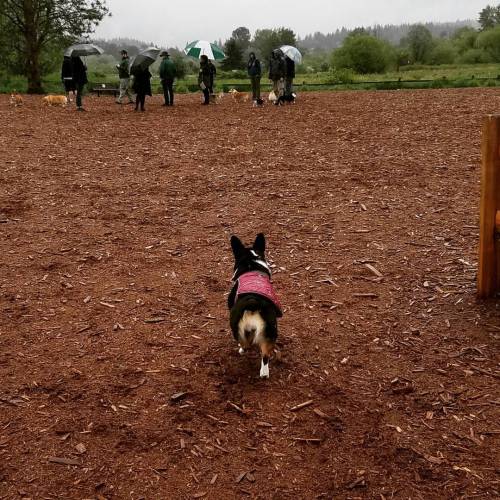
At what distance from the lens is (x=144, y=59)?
15500 millimetres

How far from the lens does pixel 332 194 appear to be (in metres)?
7.20

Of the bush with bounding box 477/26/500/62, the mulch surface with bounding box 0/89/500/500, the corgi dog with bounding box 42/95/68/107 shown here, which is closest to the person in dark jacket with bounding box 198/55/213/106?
the corgi dog with bounding box 42/95/68/107

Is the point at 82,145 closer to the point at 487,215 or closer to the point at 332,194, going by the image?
the point at 332,194

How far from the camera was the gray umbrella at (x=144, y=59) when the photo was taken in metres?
15.2

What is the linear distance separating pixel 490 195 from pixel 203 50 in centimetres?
1606

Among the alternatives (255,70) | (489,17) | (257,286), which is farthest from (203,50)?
(489,17)

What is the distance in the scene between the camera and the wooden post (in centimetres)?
405

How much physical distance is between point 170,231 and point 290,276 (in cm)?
179

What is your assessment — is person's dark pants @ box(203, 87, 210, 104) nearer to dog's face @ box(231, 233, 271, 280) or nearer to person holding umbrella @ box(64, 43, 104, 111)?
person holding umbrella @ box(64, 43, 104, 111)

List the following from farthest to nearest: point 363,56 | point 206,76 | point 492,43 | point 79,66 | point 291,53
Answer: point 492,43, point 363,56, point 206,76, point 291,53, point 79,66

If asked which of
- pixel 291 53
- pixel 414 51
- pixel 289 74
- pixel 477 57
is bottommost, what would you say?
pixel 289 74

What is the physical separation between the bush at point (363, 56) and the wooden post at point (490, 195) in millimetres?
56554

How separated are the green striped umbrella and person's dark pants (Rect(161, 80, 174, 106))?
6.10ft

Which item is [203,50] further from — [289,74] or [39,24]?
[39,24]
